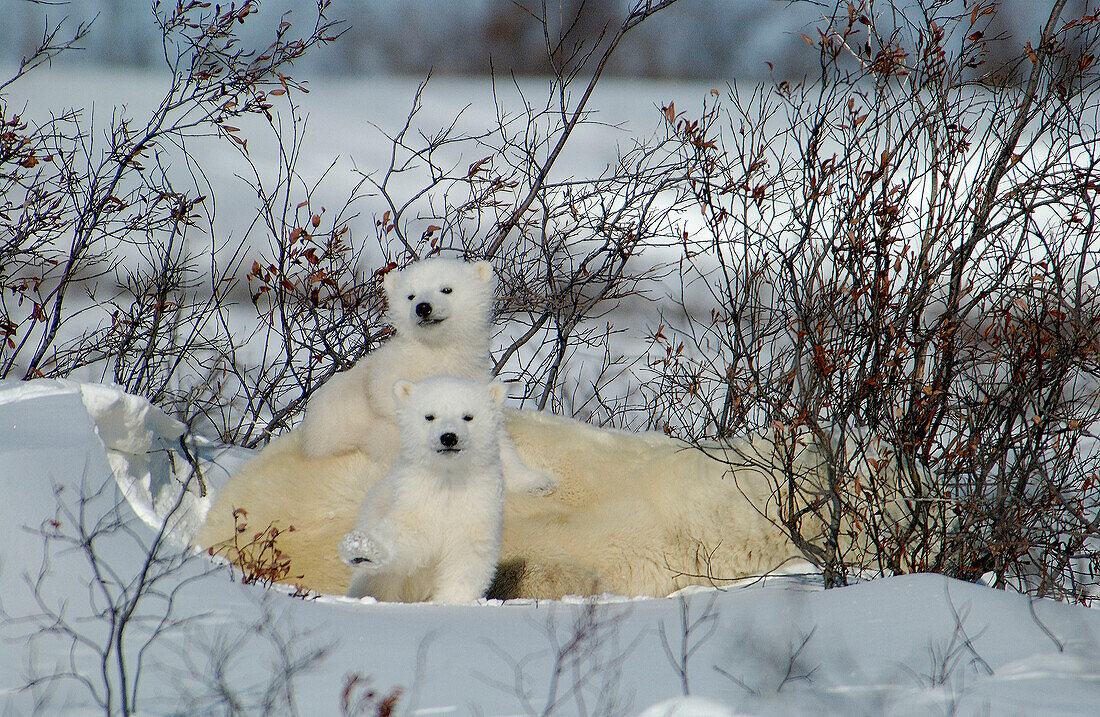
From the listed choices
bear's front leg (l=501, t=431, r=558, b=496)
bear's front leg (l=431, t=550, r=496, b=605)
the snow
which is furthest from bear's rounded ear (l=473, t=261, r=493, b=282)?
the snow

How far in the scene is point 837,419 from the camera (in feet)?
10.4

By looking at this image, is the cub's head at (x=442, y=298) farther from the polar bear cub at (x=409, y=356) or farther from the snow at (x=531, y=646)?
the snow at (x=531, y=646)

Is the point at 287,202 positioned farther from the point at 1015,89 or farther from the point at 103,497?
the point at 1015,89

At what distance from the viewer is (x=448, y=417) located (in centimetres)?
282

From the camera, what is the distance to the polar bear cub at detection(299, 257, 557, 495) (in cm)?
365

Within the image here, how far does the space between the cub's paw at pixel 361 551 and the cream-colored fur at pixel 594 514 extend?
1.98 feet

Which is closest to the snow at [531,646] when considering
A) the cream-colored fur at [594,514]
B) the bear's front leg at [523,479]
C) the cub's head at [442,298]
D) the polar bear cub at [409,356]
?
the cream-colored fur at [594,514]

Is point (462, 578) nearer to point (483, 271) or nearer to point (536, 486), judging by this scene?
point (536, 486)

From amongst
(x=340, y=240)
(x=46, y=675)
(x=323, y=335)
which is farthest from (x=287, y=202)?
(x=46, y=675)

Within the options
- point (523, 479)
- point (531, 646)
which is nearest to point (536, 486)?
point (523, 479)

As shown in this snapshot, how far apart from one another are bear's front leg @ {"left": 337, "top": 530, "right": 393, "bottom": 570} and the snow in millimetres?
191

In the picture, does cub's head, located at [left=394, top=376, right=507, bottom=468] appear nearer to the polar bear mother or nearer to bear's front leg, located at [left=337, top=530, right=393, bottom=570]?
bear's front leg, located at [left=337, top=530, right=393, bottom=570]

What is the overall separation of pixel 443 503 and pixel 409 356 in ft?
3.18

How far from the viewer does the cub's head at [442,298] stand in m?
3.61
